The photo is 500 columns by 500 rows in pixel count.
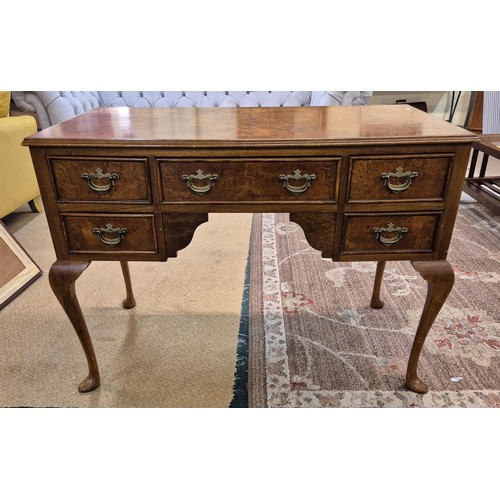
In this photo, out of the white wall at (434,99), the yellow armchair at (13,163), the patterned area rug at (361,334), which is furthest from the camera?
the white wall at (434,99)

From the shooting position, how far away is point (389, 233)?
4.06 ft

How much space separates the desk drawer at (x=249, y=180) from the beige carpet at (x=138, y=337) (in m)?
0.69

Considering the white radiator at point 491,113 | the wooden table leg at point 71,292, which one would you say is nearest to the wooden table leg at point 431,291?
the wooden table leg at point 71,292

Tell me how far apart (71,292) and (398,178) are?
1.03m

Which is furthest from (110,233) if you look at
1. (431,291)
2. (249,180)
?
Result: (431,291)

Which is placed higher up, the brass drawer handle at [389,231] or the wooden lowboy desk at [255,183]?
the wooden lowboy desk at [255,183]

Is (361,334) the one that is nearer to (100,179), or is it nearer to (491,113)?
(100,179)

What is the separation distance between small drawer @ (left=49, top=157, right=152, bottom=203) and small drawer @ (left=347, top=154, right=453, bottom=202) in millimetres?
578

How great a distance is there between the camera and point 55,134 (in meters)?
1.17

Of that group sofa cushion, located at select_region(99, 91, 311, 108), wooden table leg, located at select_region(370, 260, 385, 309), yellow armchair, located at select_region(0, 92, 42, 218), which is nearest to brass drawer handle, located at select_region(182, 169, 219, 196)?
wooden table leg, located at select_region(370, 260, 385, 309)

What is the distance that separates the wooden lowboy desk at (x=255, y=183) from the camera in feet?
3.67

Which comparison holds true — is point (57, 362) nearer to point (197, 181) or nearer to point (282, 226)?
point (197, 181)

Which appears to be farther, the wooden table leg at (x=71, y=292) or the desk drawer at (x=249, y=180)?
the wooden table leg at (x=71, y=292)

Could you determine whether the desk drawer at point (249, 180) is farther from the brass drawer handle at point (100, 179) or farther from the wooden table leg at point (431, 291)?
the wooden table leg at point (431, 291)
